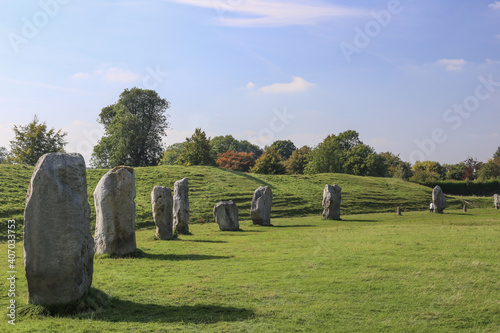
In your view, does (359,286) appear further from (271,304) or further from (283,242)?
(283,242)

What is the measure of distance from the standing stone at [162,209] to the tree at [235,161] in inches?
2786

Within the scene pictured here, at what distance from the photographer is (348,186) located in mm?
63719

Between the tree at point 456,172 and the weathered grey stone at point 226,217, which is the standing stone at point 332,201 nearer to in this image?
the weathered grey stone at point 226,217

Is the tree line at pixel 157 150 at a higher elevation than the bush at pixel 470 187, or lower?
higher

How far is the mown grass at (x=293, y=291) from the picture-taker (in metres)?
9.38

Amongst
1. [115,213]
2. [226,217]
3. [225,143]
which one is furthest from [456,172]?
[115,213]

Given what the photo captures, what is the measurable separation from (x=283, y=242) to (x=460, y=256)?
8.49 m

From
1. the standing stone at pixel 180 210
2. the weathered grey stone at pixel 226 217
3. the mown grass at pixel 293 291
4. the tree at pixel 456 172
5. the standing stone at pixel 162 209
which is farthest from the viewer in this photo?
the tree at pixel 456 172

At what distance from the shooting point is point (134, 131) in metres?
75.3

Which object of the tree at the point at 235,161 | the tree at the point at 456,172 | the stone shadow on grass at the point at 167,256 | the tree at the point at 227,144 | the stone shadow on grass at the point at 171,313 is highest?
the tree at the point at 227,144

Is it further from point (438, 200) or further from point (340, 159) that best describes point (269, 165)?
point (438, 200)

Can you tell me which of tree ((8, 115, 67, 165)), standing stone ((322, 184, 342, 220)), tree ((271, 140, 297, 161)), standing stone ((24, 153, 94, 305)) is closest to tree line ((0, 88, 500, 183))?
tree ((8, 115, 67, 165))

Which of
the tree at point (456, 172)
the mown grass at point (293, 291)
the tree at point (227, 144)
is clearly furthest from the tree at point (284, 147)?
the mown grass at point (293, 291)

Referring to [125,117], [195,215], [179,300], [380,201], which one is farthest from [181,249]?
[125,117]
